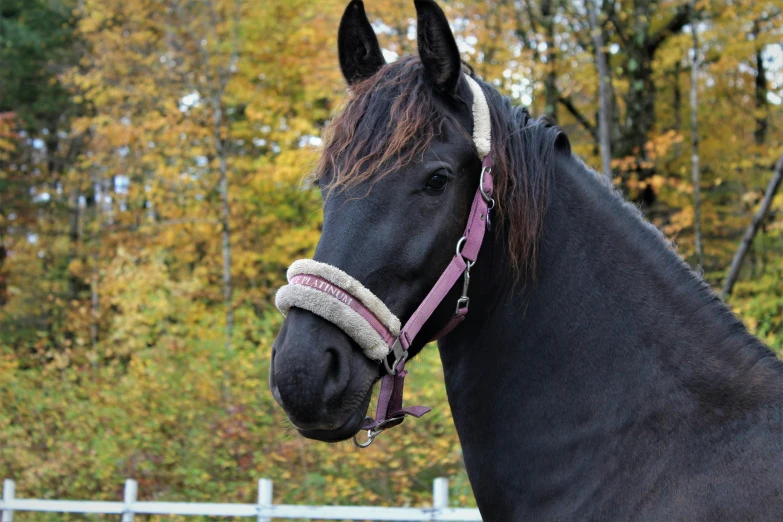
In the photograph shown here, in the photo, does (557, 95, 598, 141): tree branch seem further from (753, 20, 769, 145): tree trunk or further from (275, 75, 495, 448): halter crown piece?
(275, 75, 495, 448): halter crown piece

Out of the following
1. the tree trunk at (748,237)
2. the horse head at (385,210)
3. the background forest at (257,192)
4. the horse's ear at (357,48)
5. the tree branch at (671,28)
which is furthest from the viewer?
the tree branch at (671,28)

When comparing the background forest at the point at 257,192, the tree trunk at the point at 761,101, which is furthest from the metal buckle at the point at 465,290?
the tree trunk at the point at 761,101

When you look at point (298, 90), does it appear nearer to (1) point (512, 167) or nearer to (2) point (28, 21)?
(2) point (28, 21)

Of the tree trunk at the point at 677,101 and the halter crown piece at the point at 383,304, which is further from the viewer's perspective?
the tree trunk at the point at 677,101

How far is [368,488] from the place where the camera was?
757cm

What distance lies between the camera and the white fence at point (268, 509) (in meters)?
5.63

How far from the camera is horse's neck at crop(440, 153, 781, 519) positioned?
196 cm

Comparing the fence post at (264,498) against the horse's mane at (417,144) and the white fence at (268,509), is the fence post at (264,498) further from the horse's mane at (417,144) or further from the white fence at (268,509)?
the horse's mane at (417,144)

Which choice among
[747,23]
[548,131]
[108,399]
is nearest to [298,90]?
[108,399]

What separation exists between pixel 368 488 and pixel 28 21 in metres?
19.3

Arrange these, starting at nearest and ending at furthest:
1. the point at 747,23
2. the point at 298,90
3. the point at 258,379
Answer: the point at 258,379, the point at 747,23, the point at 298,90

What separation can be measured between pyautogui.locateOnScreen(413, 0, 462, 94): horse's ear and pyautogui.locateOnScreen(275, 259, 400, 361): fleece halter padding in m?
0.73

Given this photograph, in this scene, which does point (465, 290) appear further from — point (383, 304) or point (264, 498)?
point (264, 498)

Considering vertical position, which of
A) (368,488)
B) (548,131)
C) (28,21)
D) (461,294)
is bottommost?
(368,488)
